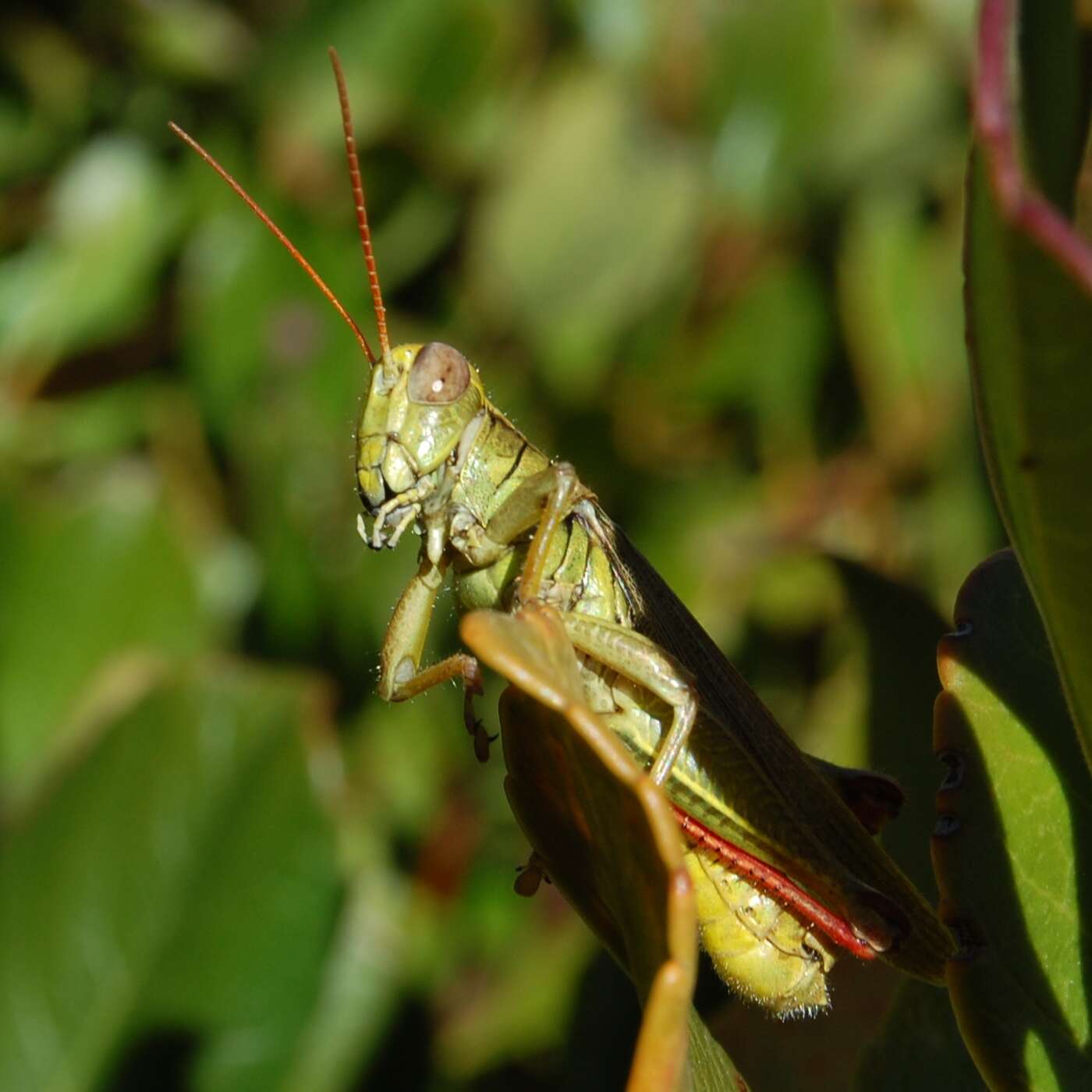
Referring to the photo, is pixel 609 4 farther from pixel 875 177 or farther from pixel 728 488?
pixel 728 488

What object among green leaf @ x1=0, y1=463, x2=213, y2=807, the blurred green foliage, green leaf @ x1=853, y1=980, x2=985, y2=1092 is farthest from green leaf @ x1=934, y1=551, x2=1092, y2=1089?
green leaf @ x1=0, y1=463, x2=213, y2=807

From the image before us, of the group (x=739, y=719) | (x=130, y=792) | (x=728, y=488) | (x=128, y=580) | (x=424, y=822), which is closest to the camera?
(x=739, y=719)

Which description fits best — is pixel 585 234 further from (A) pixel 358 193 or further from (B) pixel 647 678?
(B) pixel 647 678

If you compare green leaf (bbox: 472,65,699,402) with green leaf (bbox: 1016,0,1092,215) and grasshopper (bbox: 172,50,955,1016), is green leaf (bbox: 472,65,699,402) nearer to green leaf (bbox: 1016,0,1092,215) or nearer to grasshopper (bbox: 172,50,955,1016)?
grasshopper (bbox: 172,50,955,1016)

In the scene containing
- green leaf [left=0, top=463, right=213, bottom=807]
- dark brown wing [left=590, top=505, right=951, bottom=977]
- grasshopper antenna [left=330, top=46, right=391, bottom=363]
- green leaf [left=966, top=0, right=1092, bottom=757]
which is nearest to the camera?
green leaf [left=966, top=0, right=1092, bottom=757]

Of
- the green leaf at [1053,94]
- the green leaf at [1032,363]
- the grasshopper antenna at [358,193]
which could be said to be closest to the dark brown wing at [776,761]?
the grasshopper antenna at [358,193]

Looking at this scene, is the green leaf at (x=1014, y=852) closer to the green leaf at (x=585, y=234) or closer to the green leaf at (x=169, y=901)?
the green leaf at (x=169, y=901)

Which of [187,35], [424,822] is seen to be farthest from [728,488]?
[187,35]
